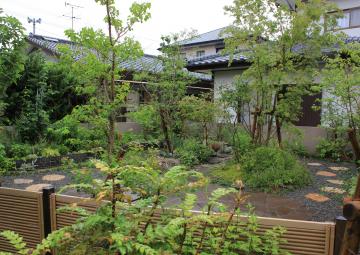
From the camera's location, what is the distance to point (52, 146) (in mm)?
8695

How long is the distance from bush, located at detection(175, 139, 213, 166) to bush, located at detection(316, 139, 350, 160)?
11.5ft

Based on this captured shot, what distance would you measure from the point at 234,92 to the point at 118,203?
6.11m

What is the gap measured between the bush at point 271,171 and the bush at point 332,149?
250 centimetres

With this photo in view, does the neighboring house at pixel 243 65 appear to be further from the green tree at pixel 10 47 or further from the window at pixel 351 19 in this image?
the green tree at pixel 10 47

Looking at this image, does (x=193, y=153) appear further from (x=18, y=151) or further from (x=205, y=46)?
(x=205, y=46)

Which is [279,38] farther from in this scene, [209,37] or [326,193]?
[209,37]

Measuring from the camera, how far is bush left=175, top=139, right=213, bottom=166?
8492 millimetres

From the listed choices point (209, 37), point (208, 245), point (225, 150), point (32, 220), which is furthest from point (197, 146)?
point (209, 37)

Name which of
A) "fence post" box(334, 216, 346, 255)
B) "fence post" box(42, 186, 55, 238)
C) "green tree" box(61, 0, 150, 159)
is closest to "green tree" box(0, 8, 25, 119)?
"green tree" box(61, 0, 150, 159)

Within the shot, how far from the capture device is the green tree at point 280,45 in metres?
6.69

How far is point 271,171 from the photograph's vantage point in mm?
6488

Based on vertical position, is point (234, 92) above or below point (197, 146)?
above

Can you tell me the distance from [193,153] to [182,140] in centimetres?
155

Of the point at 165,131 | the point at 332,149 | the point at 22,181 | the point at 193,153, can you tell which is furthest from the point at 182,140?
the point at 22,181
